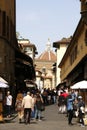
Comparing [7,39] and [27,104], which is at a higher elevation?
[7,39]

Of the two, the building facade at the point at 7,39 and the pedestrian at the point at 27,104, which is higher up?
the building facade at the point at 7,39

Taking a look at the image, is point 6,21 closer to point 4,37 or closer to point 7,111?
point 4,37

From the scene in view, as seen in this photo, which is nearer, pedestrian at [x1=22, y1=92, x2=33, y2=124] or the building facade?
pedestrian at [x1=22, y1=92, x2=33, y2=124]

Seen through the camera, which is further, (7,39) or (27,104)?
(7,39)

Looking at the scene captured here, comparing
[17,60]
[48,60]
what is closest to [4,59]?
[17,60]

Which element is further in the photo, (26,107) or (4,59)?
(4,59)

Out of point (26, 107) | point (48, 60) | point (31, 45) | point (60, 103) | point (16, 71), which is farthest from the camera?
point (48, 60)

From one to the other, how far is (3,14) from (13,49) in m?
6.49

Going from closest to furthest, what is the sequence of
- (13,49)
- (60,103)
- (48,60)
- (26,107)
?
A: (26,107) → (60,103) → (13,49) → (48,60)

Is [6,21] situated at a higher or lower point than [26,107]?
higher

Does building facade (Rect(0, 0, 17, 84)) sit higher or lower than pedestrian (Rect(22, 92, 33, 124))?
higher

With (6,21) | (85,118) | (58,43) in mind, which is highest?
(58,43)

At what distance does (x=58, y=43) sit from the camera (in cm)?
11831

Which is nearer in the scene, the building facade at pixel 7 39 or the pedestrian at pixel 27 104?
the pedestrian at pixel 27 104
